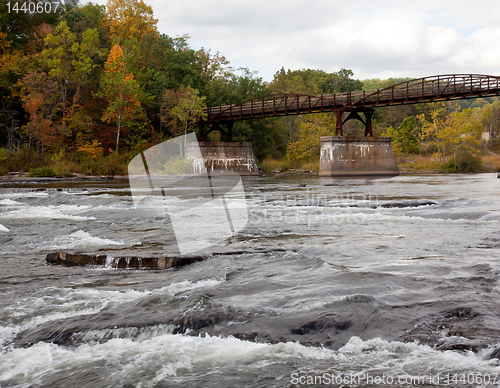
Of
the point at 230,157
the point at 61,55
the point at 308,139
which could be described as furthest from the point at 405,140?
the point at 61,55

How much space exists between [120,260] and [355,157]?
4055 cm

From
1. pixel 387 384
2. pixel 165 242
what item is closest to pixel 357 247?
pixel 165 242

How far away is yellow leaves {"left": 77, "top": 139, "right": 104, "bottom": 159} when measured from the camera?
136ft

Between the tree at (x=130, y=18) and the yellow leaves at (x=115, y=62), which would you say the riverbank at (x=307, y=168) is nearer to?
the yellow leaves at (x=115, y=62)

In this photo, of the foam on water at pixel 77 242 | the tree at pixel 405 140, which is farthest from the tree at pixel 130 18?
the foam on water at pixel 77 242

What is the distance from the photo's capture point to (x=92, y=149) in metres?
41.8

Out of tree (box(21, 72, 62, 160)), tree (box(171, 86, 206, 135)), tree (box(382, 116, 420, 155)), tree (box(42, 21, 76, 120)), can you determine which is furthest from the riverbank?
tree (box(171, 86, 206, 135))

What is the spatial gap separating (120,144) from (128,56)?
9493 millimetres

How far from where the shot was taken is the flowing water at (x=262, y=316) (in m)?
3.24

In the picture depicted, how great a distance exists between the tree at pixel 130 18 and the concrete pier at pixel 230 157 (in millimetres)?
21972

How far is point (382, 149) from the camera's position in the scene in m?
45.5

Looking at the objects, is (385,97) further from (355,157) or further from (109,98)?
(109,98)

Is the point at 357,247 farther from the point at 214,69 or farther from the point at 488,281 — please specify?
the point at 214,69

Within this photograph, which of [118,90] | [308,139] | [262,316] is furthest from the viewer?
[308,139]
